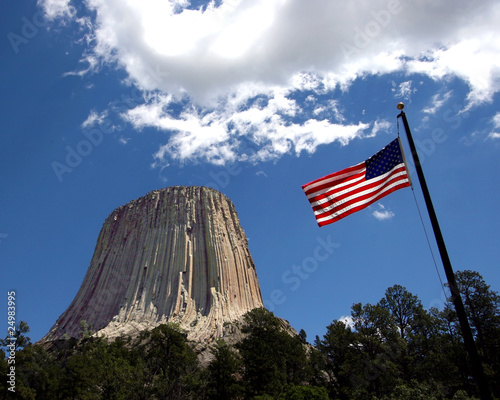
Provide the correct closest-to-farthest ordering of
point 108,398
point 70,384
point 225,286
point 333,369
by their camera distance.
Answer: point 108,398 → point 70,384 → point 333,369 → point 225,286

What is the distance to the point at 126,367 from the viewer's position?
3025 cm

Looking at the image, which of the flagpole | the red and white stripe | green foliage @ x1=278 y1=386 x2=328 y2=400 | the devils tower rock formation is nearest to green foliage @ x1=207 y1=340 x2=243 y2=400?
green foliage @ x1=278 y1=386 x2=328 y2=400

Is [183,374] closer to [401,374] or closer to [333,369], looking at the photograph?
[333,369]

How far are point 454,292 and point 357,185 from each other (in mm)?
4980

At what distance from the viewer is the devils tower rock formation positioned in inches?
2222

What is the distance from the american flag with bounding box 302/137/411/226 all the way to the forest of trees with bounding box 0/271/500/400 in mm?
18743

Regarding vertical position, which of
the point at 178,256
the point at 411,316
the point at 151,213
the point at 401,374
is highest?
the point at 151,213

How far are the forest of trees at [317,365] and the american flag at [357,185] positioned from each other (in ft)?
61.5

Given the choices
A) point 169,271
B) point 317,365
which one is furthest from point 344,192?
point 169,271

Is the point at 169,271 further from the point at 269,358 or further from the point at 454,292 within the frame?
the point at 454,292

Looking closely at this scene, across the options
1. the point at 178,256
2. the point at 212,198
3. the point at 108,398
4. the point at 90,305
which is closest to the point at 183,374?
the point at 108,398

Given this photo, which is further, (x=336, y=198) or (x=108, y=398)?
(x=108, y=398)

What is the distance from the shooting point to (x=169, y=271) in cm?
6125

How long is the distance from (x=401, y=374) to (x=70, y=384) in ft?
85.2
